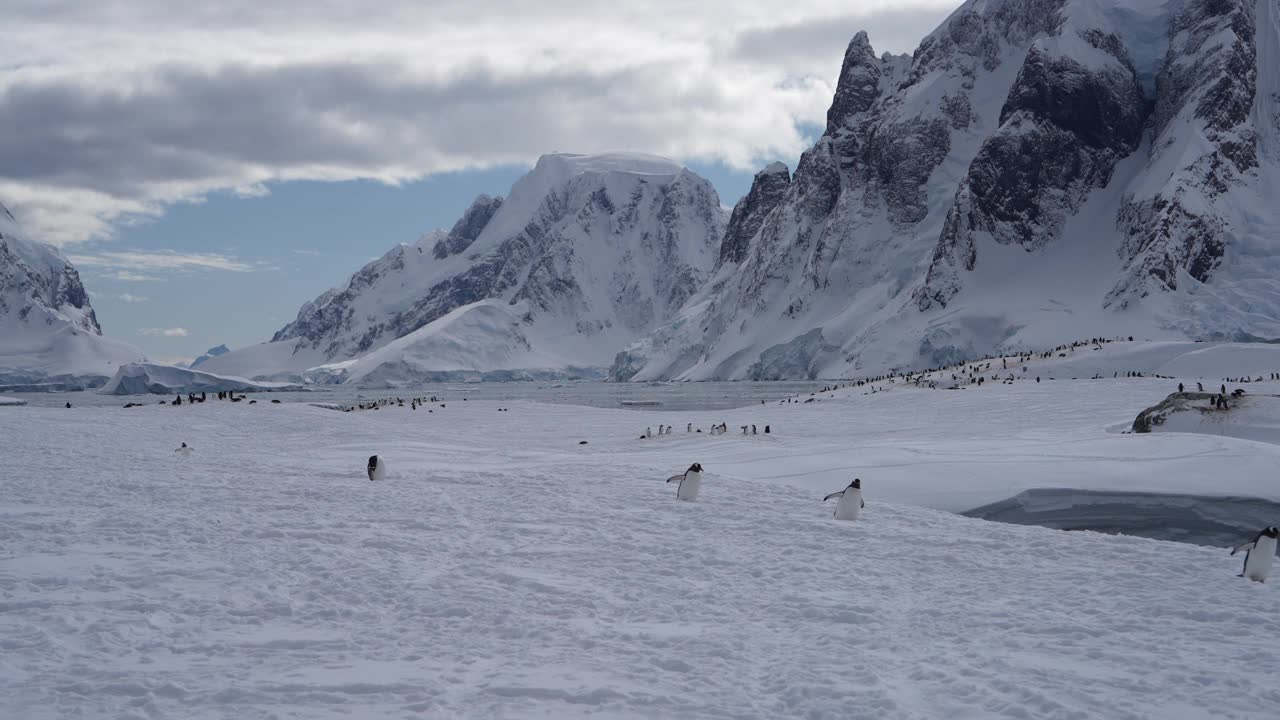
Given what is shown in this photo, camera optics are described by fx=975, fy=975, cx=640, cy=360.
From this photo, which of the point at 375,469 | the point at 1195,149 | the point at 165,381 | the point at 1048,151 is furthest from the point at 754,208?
the point at 375,469

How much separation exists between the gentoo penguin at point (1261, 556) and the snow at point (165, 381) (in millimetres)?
107935

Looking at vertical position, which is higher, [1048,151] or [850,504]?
[1048,151]

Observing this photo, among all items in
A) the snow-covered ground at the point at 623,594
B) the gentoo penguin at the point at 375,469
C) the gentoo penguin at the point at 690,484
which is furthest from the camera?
the gentoo penguin at the point at 375,469

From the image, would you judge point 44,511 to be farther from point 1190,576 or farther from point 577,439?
point 577,439

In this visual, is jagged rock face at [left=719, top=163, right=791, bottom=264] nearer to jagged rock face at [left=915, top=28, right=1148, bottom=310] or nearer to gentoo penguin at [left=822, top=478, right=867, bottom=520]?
jagged rock face at [left=915, top=28, right=1148, bottom=310]

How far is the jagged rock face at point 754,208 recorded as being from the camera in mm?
187500

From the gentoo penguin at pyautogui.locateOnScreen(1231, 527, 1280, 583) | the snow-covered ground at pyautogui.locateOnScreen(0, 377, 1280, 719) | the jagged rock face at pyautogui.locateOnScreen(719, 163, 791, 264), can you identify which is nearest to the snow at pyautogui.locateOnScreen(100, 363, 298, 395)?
the snow-covered ground at pyautogui.locateOnScreen(0, 377, 1280, 719)

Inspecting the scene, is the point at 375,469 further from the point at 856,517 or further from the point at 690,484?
the point at 856,517

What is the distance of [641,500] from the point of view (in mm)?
16438

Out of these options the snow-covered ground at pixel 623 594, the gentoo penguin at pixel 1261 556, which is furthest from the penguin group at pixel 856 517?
the snow-covered ground at pixel 623 594

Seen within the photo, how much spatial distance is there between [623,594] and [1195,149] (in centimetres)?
11895

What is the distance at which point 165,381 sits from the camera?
10919 cm

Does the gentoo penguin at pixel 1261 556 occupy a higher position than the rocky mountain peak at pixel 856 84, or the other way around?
the rocky mountain peak at pixel 856 84

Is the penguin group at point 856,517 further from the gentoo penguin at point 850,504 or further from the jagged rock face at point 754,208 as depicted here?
the jagged rock face at point 754,208
